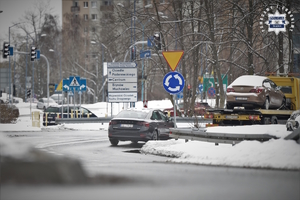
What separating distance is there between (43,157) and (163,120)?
50.7 feet

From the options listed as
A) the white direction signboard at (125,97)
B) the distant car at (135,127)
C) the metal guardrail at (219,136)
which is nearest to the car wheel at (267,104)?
the distant car at (135,127)

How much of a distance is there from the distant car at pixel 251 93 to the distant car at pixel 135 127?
3.36 m

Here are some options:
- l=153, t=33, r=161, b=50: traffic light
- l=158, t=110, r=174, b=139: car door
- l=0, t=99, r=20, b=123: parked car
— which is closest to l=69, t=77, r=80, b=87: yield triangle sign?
l=153, t=33, r=161, b=50: traffic light

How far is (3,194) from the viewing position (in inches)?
296

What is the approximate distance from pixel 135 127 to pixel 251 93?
16.8ft

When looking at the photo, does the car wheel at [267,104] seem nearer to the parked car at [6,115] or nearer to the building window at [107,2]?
the parked car at [6,115]

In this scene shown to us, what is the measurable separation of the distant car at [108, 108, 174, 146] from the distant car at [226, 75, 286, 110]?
336cm

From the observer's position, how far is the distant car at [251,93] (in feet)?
78.7

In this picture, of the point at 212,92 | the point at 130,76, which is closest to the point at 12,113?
the point at 130,76

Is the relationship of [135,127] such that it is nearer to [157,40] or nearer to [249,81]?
[249,81]

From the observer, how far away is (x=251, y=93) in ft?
78.8

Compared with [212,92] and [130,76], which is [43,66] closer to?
[212,92]

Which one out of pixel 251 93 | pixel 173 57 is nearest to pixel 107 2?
pixel 251 93

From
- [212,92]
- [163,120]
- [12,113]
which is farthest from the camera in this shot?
[212,92]
